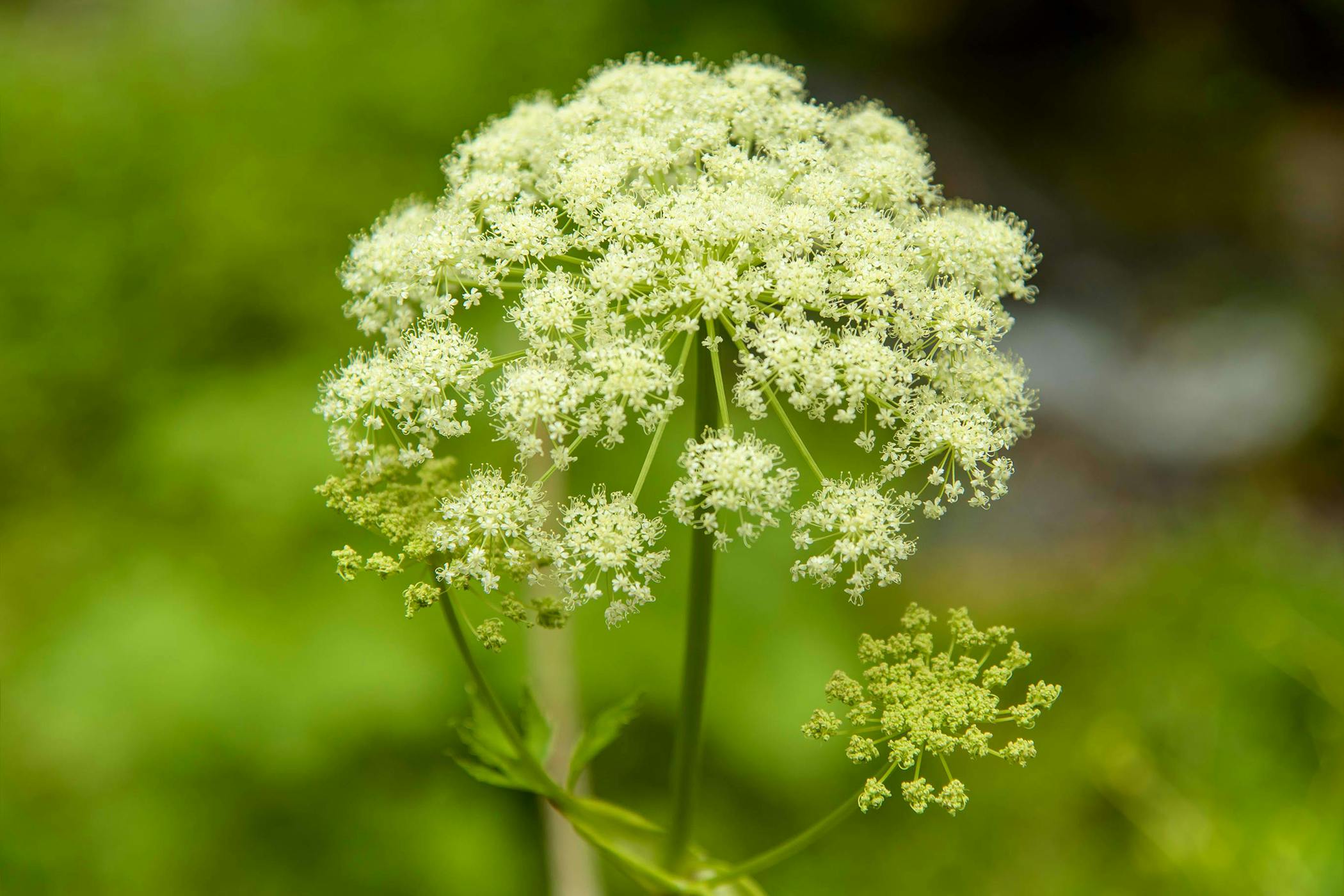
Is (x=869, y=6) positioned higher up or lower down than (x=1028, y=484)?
higher up

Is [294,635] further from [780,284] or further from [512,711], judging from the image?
[780,284]

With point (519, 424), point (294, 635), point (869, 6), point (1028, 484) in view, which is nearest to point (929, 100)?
point (869, 6)

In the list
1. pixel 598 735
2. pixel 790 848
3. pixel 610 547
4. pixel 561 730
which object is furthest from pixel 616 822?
pixel 561 730

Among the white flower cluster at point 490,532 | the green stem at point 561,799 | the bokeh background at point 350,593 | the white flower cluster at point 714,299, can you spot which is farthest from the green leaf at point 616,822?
the bokeh background at point 350,593

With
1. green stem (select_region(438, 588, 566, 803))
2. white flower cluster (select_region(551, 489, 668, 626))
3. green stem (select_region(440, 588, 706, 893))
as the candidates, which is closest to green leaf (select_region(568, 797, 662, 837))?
green stem (select_region(440, 588, 706, 893))

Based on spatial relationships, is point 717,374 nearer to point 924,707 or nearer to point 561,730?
point 924,707

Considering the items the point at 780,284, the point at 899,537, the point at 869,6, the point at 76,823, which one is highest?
the point at 869,6

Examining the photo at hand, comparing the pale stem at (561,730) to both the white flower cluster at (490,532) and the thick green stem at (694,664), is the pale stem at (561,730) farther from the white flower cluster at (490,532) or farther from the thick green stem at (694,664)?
the white flower cluster at (490,532)
